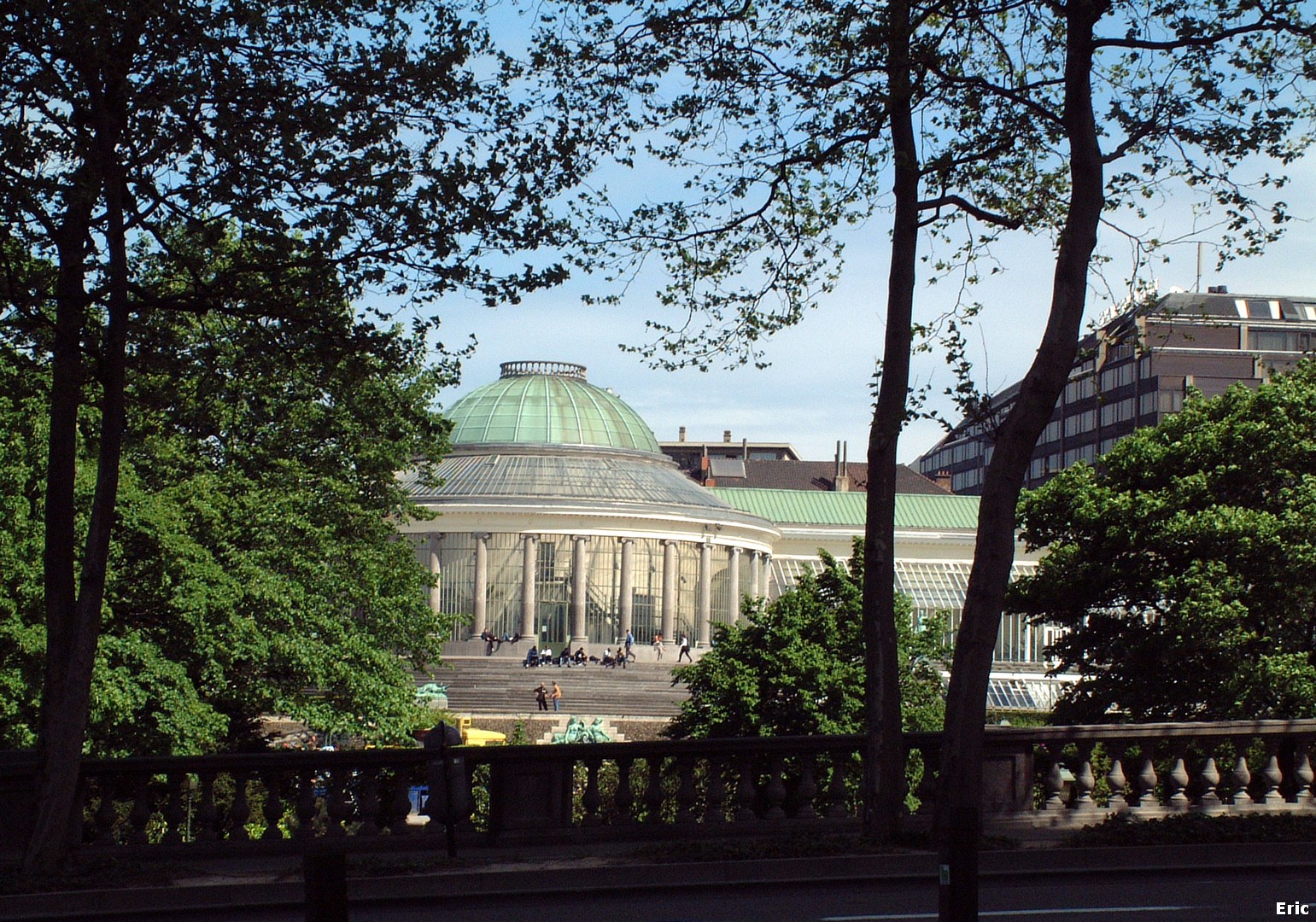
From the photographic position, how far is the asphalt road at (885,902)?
1102 cm

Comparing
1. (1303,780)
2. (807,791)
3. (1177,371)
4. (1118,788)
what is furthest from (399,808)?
(1177,371)

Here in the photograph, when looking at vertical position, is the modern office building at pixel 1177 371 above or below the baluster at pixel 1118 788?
above

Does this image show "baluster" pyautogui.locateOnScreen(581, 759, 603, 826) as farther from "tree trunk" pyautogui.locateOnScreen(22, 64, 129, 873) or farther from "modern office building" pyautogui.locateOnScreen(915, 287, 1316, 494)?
"modern office building" pyautogui.locateOnScreen(915, 287, 1316, 494)

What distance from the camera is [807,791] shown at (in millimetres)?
14352

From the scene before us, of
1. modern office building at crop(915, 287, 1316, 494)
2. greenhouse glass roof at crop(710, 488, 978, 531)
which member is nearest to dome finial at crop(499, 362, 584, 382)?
greenhouse glass roof at crop(710, 488, 978, 531)

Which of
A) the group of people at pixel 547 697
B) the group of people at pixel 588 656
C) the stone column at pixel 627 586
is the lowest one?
the group of people at pixel 547 697

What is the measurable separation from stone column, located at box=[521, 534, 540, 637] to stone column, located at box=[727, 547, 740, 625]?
39.9ft

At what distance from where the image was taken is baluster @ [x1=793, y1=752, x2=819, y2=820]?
1434 cm

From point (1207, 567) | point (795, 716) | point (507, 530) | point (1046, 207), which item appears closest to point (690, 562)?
point (507, 530)

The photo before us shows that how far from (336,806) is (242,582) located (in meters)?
19.1

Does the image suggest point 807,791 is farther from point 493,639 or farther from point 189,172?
point 493,639

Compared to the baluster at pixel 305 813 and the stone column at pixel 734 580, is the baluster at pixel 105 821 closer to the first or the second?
the baluster at pixel 305 813

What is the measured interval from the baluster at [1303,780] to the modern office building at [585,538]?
6409cm

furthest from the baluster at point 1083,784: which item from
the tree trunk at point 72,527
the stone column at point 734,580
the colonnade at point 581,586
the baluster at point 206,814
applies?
the stone column at point 734,580
